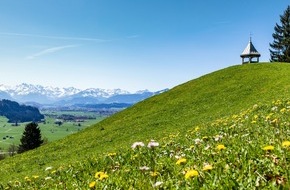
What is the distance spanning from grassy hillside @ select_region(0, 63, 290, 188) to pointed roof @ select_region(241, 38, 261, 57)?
9.30m

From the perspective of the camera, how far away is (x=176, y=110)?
43844 mm

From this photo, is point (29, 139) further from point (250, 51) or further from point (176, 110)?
point (176, 110)

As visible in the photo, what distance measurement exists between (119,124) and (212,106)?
40.9 ft

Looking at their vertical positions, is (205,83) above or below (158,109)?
above

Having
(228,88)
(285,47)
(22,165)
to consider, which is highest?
(285,47)

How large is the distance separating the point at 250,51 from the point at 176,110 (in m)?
30.7

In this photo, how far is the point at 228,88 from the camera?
4728 centimetres

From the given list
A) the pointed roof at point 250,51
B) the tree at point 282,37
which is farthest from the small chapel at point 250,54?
the tree at point 282,37

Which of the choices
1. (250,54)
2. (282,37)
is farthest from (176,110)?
(282,37)

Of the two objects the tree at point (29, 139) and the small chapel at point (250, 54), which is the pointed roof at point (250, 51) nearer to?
the small chapel at point (250, 54)

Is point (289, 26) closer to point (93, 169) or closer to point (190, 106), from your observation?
point (190, 106)

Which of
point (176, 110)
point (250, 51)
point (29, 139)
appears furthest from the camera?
point (29, 139)

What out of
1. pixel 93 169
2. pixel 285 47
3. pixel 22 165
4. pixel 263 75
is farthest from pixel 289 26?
pixel 93 169

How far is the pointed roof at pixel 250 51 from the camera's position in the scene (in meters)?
67.3
